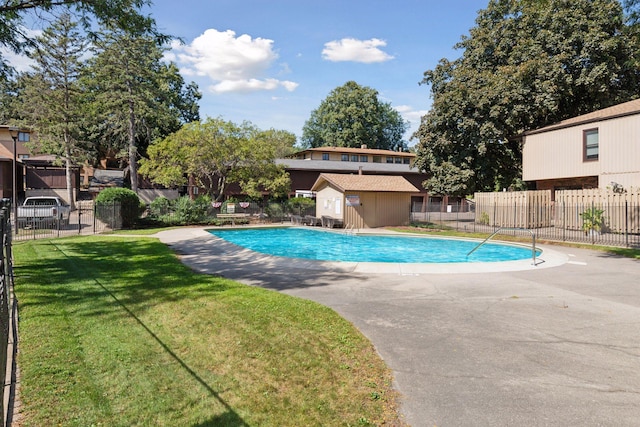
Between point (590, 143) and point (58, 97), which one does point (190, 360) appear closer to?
point (590, 143)

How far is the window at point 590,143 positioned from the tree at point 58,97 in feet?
131

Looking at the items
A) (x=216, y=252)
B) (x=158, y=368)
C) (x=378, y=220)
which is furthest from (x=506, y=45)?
(x=158, y=368)

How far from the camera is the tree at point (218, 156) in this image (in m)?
29.2

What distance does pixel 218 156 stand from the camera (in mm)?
29719

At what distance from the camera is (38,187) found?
40.0 meters

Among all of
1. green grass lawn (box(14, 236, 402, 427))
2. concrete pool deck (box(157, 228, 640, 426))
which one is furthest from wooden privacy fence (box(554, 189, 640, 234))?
green grass lawn (box(14, 236, 402, 427))

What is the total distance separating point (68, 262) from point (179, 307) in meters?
6.51

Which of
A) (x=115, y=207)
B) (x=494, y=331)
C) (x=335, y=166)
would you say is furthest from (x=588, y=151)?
(x=115, y=207)

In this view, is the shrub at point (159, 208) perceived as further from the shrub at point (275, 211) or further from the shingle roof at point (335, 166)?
the shingle roof at point (335, 166)

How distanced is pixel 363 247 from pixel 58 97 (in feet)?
104

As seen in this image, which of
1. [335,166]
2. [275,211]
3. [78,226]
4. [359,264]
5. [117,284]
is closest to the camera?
[117,284]

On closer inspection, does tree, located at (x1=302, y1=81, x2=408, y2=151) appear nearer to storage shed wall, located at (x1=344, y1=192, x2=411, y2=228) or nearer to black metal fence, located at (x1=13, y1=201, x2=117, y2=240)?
storage shed wall, located at (x1=344, y1=192, x2=411, y2=228)

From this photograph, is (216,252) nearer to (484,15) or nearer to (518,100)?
(518,100)

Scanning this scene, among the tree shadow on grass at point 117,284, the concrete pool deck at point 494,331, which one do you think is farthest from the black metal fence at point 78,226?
the concrete pool deck at point 494,331
